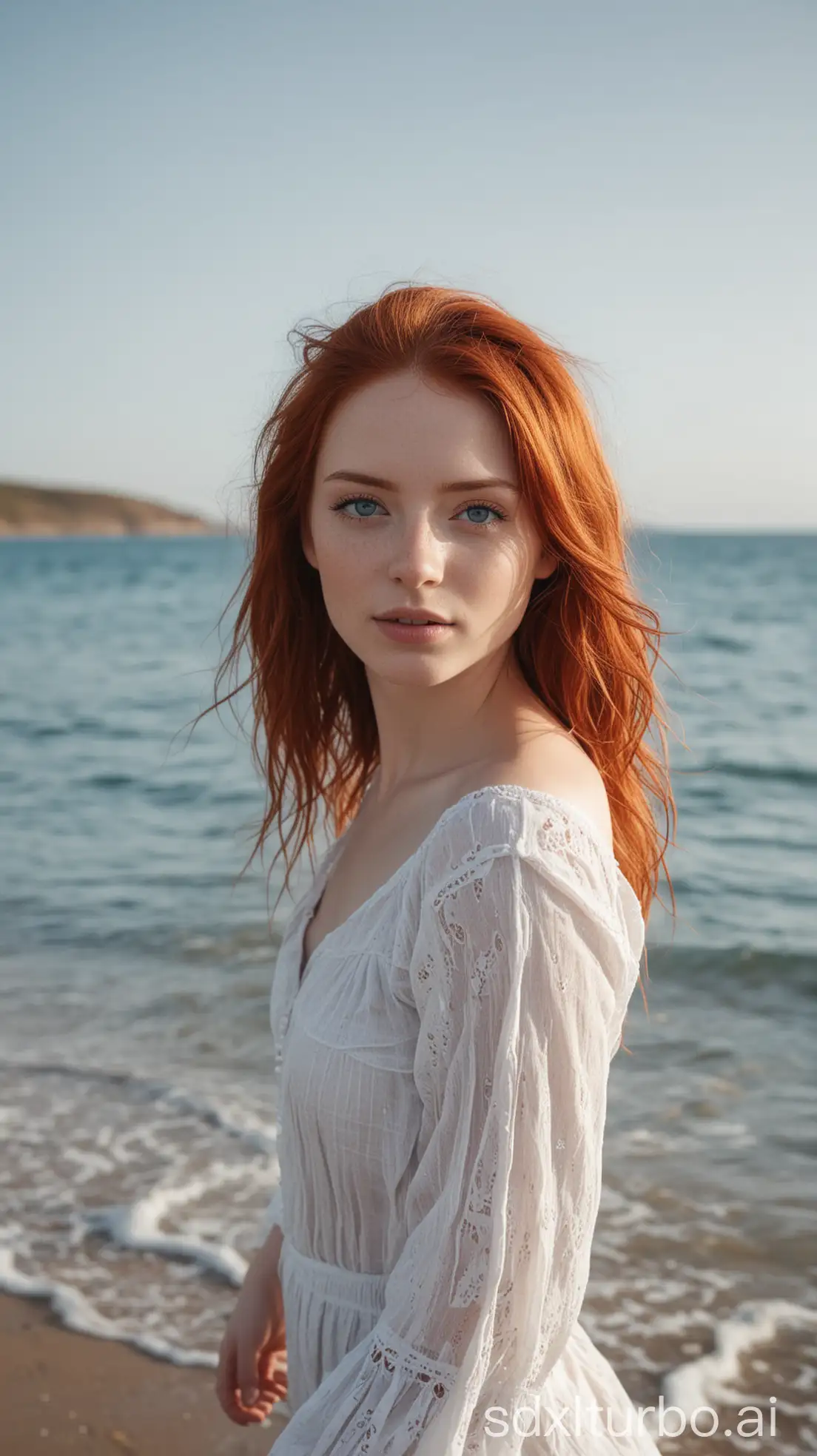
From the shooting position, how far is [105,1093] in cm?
513

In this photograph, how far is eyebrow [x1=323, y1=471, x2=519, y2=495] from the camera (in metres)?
1.72

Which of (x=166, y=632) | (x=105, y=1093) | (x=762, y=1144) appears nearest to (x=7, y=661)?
(x=166, y=632)

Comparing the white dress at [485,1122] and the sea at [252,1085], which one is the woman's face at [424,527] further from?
the sea at [252,1085]

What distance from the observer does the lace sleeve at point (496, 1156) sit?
138cm

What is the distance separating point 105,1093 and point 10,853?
4584 millimetres

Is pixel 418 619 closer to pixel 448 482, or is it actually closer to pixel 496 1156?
pixel 448 482

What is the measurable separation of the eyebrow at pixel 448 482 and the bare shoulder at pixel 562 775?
37cm

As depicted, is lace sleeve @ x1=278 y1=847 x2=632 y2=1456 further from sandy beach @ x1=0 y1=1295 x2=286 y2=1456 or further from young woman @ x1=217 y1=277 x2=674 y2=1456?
sandy beach @ x1=0 y1=1295 x2=286 y2=1456

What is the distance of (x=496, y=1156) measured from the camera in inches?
54.6

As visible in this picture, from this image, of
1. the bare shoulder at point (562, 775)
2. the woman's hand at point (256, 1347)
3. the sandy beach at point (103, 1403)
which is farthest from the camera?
the sandy beach at point (103, 1403)

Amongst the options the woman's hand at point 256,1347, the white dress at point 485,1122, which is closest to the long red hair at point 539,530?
the white dress at point 485,1122

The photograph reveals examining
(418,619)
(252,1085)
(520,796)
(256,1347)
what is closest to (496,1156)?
(520,796)

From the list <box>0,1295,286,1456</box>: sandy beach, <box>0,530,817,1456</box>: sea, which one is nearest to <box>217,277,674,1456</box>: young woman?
<box>0,530,817,1456</box>: sea

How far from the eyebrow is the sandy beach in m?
2.54
